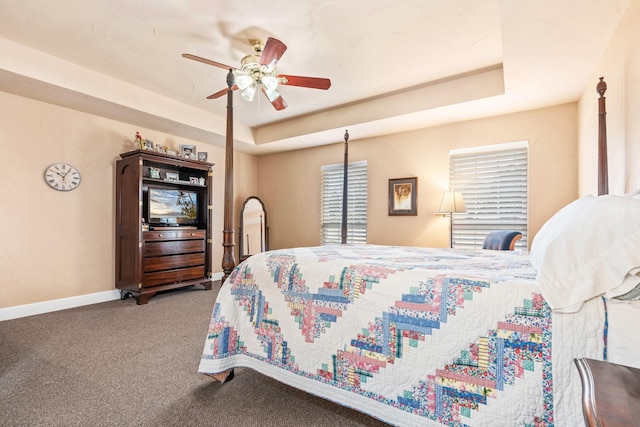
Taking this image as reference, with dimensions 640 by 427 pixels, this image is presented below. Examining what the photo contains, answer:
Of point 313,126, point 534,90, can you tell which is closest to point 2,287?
point 313,126

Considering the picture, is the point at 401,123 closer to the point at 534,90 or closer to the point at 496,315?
the point at 534,90

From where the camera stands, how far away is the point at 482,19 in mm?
2389

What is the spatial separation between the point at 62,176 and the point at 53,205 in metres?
0.35

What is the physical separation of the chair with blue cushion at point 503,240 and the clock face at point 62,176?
15.5 feet

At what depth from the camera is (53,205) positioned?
3523 mm

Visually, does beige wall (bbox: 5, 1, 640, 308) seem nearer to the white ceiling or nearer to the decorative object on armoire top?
the white ceiling

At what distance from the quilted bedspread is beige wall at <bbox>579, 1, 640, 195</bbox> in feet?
3.81

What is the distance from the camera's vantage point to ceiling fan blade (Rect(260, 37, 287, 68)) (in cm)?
220

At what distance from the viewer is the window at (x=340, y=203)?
16.0 feet

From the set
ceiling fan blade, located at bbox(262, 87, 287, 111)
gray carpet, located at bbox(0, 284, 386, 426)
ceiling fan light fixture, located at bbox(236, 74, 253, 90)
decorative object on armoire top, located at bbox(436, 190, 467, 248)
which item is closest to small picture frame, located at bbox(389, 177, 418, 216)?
decorative object on armoire top, located at bbox(436, 190, 467, 248)

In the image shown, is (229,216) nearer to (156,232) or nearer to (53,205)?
(156,232)

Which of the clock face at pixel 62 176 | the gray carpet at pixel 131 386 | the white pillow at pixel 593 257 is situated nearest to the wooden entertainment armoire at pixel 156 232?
the clock face at pixel 62 176

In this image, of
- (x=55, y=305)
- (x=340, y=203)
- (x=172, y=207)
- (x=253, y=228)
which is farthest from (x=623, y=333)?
(x=253, y=228)

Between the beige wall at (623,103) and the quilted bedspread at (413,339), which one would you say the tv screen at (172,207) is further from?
the beige wall at (623,103)
